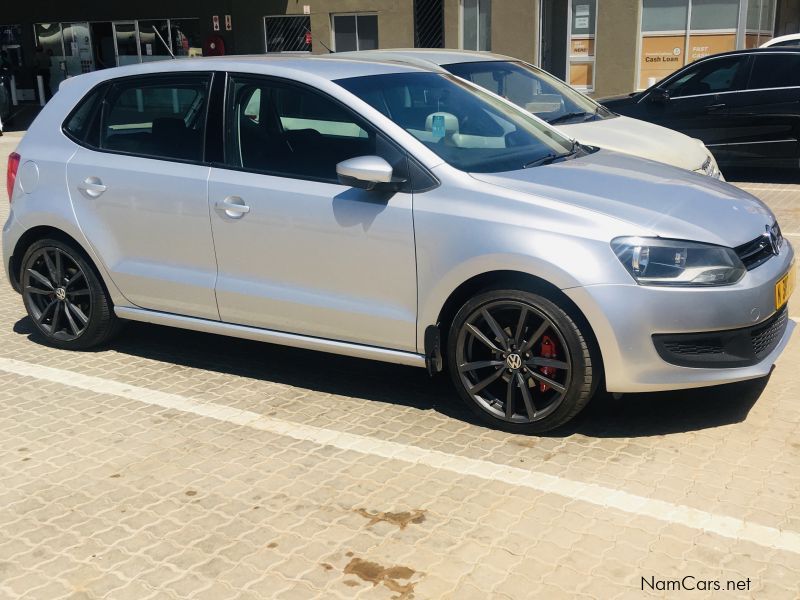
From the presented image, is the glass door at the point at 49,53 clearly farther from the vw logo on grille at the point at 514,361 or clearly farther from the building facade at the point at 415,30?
the vw logo on grille at the point at 514,361

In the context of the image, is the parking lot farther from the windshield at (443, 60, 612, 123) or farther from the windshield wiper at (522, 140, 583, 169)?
the windshield at (443, 60, 612, 123)

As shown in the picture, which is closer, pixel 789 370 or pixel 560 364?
pixel 560 364

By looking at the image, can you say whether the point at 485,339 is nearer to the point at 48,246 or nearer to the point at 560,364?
the point at 560,364

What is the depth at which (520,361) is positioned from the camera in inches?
171

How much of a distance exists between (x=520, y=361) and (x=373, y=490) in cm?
93

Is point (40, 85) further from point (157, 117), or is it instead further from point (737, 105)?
point (157, 117)

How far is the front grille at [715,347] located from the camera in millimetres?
4121

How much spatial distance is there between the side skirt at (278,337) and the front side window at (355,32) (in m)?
18.6

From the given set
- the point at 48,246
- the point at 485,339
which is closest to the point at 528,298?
the point at 485,339

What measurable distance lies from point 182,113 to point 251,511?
2.47 meters

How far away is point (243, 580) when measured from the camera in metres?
3.33

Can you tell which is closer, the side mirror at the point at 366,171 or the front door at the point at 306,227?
the side mirror at the point at 366,171

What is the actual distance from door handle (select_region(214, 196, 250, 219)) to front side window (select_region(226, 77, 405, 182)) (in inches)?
7.7

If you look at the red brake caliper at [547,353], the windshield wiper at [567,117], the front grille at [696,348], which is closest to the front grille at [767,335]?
the front grille at [696,348]
